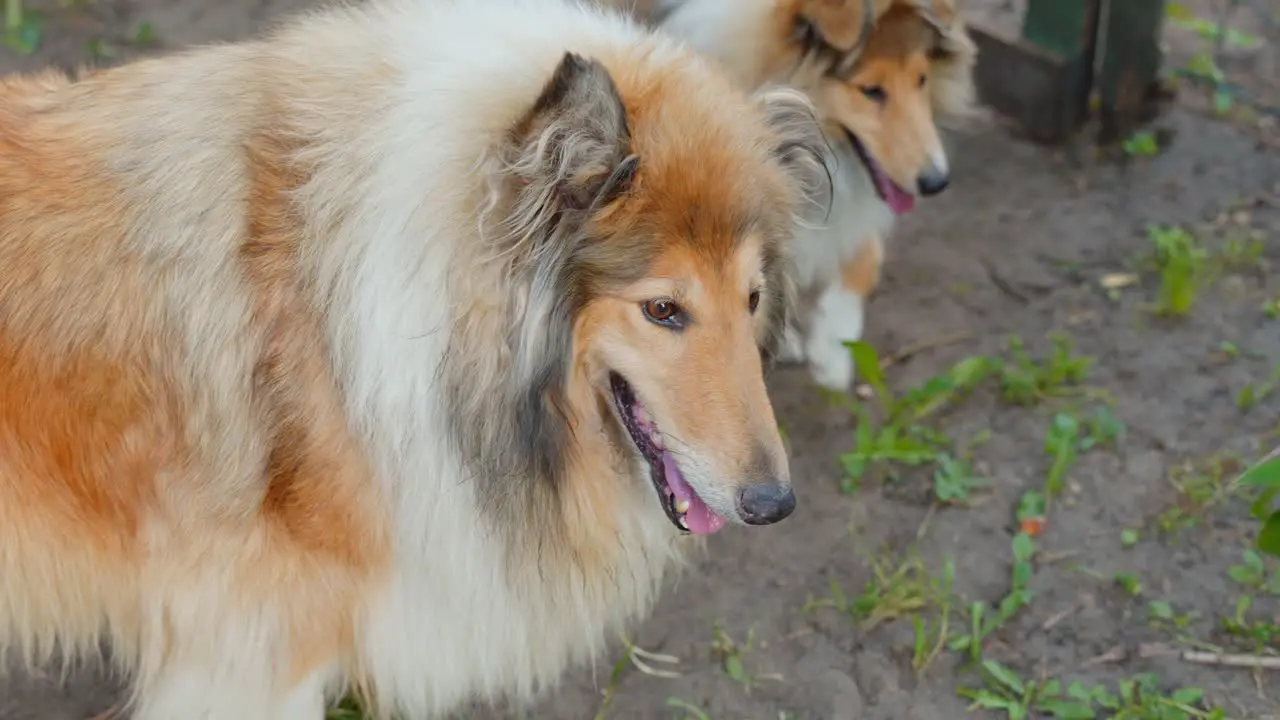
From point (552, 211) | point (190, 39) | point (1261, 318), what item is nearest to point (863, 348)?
point (1261, 318)

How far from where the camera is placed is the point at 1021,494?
3.33 m

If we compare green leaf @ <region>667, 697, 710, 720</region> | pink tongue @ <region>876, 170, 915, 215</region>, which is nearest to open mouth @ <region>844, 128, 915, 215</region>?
pink tongue @ <region>876, 170, 915, 215</region>

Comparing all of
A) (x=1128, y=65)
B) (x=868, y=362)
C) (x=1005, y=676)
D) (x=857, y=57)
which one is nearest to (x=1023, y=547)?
(x=1005, y=676)

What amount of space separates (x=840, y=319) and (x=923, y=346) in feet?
1.01

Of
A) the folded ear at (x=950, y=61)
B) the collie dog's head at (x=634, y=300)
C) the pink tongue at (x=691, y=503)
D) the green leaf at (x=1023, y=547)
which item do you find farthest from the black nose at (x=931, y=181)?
the pink tongue at (x=691, y=503)

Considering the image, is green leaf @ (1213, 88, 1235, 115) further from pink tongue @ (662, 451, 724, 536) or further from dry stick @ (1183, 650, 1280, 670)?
pink tongue @ (662, 451, 724, 536)

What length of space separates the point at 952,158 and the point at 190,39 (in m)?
2.78

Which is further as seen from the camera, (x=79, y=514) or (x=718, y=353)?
(x=79, y=514)

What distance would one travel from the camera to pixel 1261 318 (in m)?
3.85

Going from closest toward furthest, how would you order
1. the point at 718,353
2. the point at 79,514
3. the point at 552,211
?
the point at 552,211 → the point at 718,353 → the point at 79,514

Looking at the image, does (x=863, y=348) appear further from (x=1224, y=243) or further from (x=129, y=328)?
(x=129, y=328)

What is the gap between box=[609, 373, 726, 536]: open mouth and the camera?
6.82 feet

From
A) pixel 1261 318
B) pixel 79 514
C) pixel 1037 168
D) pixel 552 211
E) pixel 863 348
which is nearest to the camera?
pixel 552 211

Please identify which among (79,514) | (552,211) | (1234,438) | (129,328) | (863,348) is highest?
(552,211)
